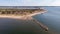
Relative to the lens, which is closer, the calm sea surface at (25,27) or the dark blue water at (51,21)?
the calm sea surface at (25,27)

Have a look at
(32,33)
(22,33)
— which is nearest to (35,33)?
(32,33)

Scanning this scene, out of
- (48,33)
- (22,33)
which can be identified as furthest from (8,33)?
(48,33)

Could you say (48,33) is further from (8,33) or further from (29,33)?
(8,33)

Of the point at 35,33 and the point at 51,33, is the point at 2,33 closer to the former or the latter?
the point at 35,33

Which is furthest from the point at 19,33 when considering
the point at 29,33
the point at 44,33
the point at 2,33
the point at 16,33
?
the point at 44,33

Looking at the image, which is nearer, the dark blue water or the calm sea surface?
the calm sea surface

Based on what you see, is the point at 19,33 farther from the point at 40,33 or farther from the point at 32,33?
the point at 40,33

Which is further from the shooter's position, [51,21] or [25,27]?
[51,21]

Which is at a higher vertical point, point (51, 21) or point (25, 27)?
point (25, 27)
